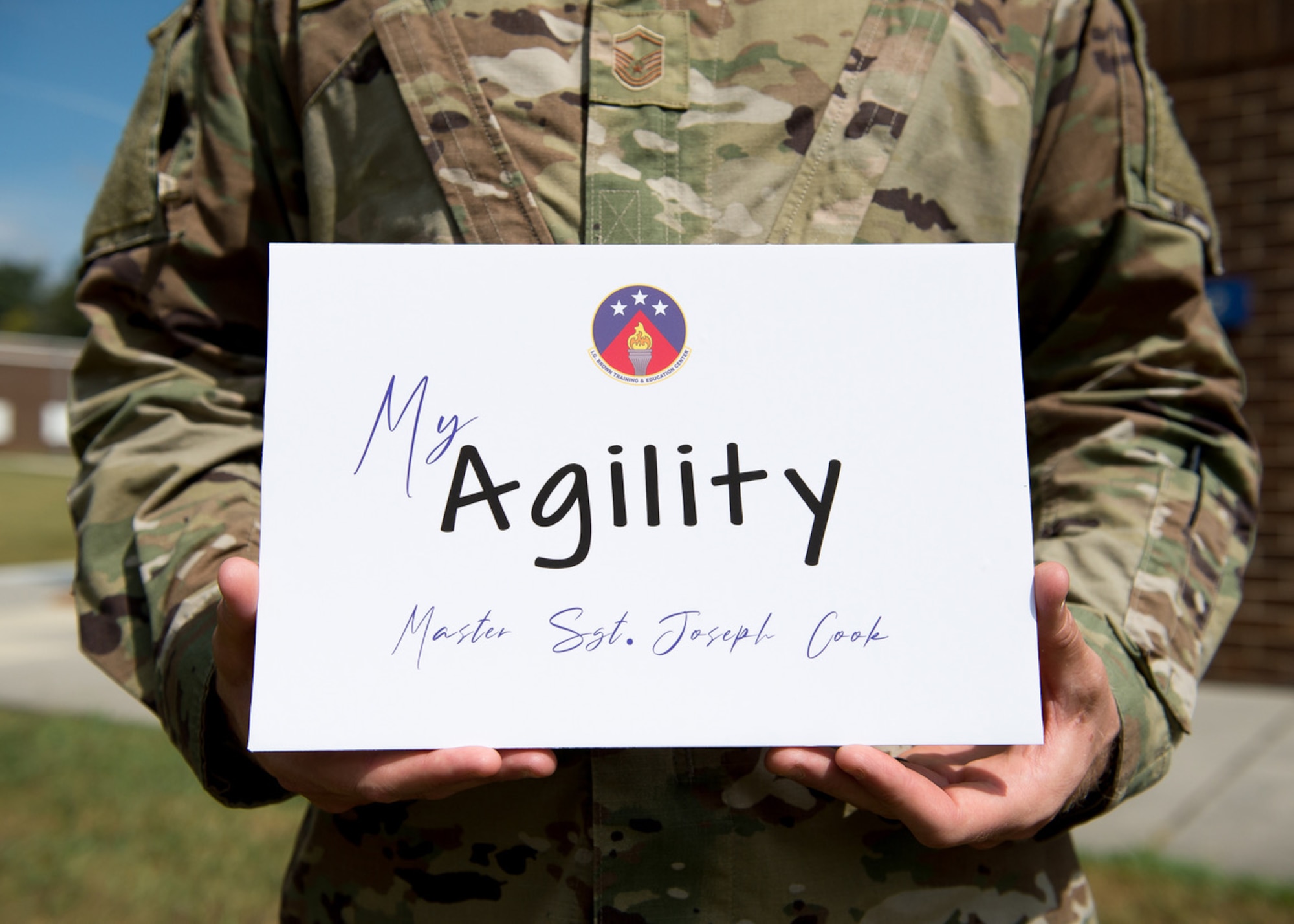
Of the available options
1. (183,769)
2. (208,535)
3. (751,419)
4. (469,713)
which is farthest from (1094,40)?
(183,769)

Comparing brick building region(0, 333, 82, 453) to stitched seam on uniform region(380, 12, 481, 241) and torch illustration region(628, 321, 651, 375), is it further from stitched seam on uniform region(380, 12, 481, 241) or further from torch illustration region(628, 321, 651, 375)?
torch illustration region(628, 321, 651, 375)

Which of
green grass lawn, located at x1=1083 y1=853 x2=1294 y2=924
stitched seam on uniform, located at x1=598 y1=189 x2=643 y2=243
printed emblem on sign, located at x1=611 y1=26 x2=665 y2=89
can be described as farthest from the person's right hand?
green grass lawn, located at x1=1083 y1=853 x2=1294 y2=924

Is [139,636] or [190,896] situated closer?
[139,636]

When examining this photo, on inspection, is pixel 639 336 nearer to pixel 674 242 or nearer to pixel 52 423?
pixel 674 242

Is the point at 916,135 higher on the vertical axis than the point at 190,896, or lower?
higher

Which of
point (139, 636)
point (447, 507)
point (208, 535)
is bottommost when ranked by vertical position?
point (139, 636)

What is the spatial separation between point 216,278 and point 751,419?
69cm

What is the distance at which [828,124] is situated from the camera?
97cm

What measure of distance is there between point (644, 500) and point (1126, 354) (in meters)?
0.59

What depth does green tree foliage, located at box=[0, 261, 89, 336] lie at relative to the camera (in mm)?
59084

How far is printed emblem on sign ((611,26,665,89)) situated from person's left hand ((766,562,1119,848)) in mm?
583

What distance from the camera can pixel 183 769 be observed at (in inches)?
155

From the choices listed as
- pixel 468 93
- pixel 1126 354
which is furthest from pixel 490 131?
pixel 1126 354

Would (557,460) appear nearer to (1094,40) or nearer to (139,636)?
(139,636)
